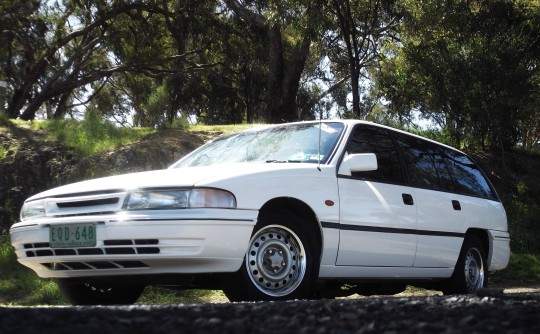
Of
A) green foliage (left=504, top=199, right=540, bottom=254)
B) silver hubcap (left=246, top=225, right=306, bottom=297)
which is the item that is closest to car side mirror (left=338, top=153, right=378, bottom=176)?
silver hubcap (left=246, top=225, right=306, bottom=297)

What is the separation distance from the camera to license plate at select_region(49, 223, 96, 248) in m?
4.54

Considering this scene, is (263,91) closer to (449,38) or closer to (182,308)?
(449,38)

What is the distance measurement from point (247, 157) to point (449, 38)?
11220 millimetres

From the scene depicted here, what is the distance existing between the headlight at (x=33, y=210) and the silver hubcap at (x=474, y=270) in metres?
4.19

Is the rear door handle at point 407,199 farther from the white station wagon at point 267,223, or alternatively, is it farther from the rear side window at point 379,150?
the rear side window at point 379,150

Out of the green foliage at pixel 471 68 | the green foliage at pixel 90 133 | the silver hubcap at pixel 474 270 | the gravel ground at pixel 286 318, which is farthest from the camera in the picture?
the green foliage at pixel 471 68

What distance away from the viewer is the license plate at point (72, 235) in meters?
4.54

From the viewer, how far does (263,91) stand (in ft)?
83.7

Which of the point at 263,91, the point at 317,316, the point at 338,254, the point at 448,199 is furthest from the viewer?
the point at 263,91

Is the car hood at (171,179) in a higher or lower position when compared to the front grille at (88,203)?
higher

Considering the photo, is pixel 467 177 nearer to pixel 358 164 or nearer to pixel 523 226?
pixel 358 164

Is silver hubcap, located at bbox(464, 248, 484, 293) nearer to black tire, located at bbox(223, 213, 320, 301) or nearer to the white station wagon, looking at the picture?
the white station wagon

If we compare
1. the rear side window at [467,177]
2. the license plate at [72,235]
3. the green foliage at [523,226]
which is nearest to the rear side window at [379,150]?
the rear side window at [467,177]

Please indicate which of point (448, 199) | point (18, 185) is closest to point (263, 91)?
point (18, 185)
